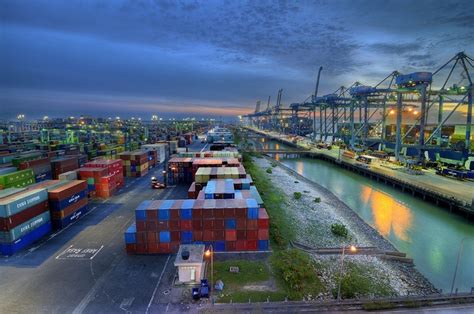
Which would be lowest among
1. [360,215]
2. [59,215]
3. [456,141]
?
[360,215]

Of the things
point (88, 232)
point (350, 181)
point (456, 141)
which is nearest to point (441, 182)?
point (350, 181)

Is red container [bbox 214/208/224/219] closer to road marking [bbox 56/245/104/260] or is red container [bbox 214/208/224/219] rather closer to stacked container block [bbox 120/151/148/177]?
road marking [bbox 56/245/104/260]

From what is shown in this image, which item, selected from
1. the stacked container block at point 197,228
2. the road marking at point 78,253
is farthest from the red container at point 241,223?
the road marking at point 78,253

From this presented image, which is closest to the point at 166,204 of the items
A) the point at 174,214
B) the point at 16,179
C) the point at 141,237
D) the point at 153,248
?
the point at 174,214

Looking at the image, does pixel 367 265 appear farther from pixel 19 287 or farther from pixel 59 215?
pixel 59 215

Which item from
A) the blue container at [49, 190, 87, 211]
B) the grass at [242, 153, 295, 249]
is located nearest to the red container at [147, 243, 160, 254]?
the grass at [242, 153, 295, 249]

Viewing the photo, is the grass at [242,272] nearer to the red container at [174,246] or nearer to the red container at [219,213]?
the red container at [219,213]

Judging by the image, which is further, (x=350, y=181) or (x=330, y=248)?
(x=350, y=181)
